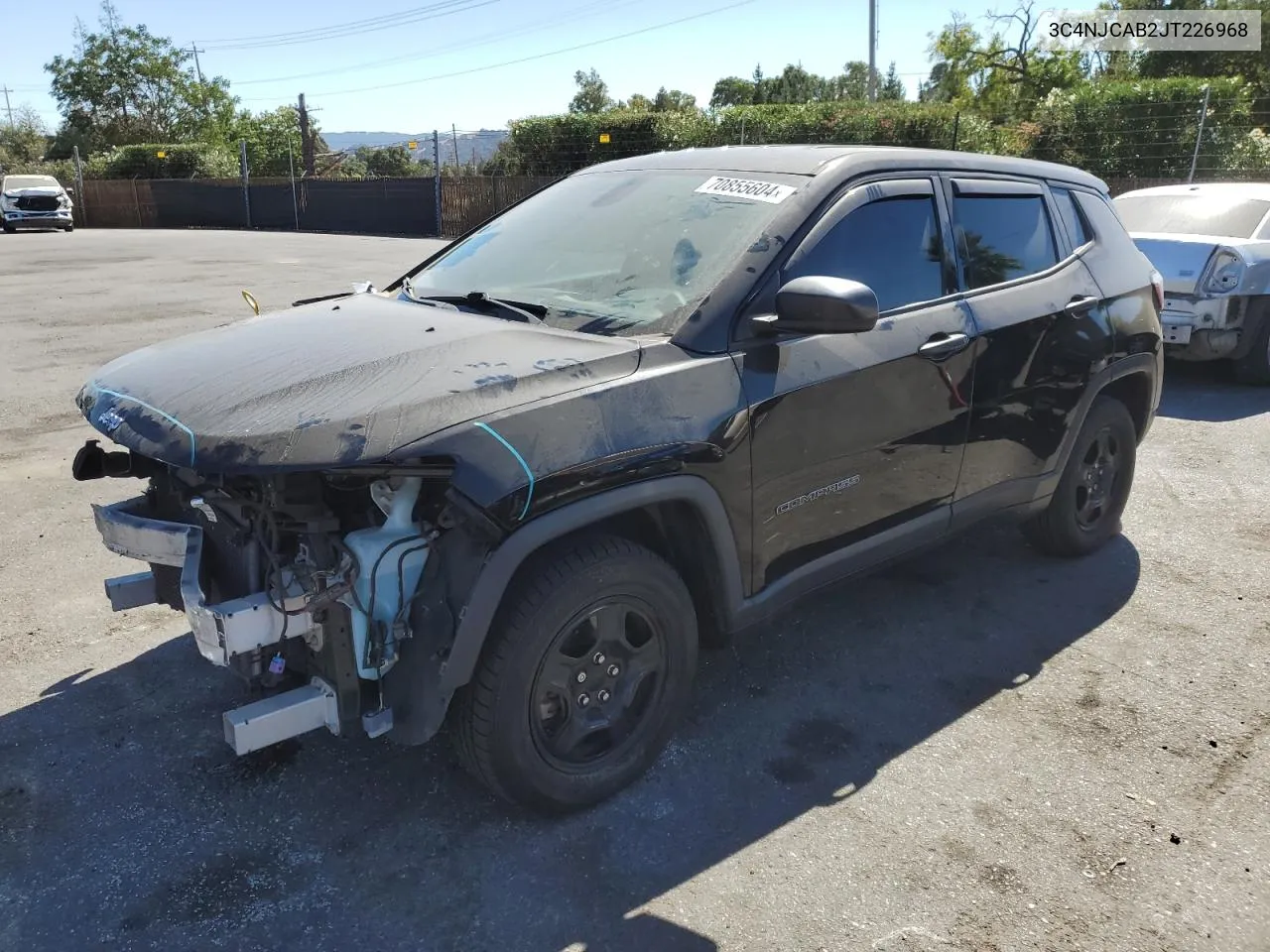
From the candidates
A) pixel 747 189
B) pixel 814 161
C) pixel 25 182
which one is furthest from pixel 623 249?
pixel 25 182

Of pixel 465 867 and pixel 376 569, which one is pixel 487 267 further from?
pixel 465 867

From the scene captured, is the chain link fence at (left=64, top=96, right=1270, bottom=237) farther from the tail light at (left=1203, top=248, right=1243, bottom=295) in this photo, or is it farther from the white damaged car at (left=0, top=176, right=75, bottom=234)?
the white damaged car at (left=0, top=176, right=75, bottom=234)

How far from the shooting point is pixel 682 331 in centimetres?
300

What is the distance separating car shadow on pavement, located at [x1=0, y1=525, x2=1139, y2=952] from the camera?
2.57m

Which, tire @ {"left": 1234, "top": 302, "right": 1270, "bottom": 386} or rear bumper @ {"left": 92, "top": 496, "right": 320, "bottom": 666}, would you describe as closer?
rear bumper @ {"left": 92, "top": 496, "right": 320, "bottom": 666}

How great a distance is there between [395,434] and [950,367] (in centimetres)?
220

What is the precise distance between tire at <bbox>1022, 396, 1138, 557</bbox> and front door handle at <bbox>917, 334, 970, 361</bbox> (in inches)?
44.0

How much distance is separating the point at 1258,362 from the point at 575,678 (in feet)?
26.3

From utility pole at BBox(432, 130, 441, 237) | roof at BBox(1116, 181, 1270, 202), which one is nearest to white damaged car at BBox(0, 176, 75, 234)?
utility pole at BBox(432, 130, 441, 237)

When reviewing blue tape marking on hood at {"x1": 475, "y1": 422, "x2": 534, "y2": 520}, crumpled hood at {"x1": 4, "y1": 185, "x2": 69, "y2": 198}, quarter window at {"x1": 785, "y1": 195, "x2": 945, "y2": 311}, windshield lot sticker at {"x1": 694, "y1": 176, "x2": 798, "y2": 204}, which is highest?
crumpled hood at {"x1": 4, "y1": 185, "x2": 69, "y2": 198}

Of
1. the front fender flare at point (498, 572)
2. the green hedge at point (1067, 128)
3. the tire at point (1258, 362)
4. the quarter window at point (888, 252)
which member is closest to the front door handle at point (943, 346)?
the quarter window at point (888, 252)

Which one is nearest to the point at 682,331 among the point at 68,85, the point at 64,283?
the point at 64,283

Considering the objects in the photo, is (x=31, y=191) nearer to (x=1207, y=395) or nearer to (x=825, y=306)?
(x=1207, y=395)

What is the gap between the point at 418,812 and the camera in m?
2.99
